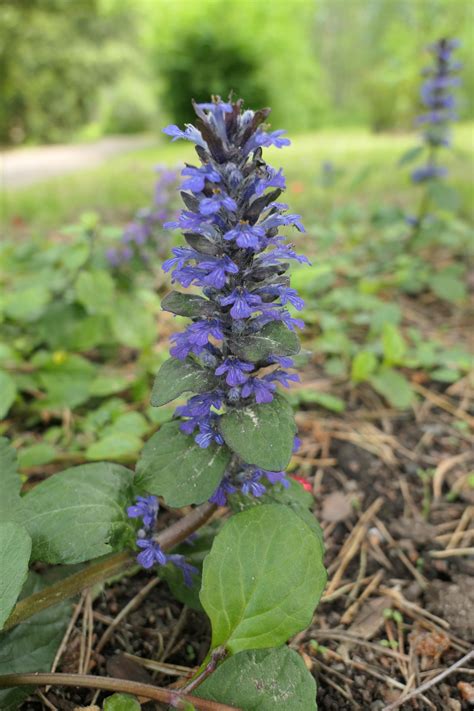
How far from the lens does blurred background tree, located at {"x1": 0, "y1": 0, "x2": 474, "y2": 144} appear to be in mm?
11391

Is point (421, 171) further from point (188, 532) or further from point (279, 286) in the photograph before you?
point (188, 532)

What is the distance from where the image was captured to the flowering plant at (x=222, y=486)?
1.17 meters

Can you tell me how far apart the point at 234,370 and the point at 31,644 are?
0.85 m

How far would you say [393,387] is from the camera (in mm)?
2559

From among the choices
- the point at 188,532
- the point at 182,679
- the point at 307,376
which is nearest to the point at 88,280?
the point at 307,376

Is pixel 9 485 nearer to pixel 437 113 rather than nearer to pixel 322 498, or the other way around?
pixel 322 498

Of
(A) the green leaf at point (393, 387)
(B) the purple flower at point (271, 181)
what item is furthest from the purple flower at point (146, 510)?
(A) the green leaf at point (393, 387)

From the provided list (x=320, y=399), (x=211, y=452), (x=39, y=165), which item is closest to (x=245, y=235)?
(x=211, y=452)

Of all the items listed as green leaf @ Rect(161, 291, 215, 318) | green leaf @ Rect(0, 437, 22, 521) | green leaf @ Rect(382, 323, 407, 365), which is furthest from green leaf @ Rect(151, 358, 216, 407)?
green leaf @ Rect(382, 323, 407, 365)

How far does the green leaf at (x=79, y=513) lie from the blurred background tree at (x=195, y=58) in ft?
13.7

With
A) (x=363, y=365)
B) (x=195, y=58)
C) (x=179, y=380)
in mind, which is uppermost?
(x=195, y=58)

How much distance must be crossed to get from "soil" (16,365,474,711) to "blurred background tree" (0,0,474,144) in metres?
3.33

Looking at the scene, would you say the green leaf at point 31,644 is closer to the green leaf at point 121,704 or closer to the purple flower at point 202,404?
the green leaf at point 121,704

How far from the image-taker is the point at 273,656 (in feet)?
3.94
